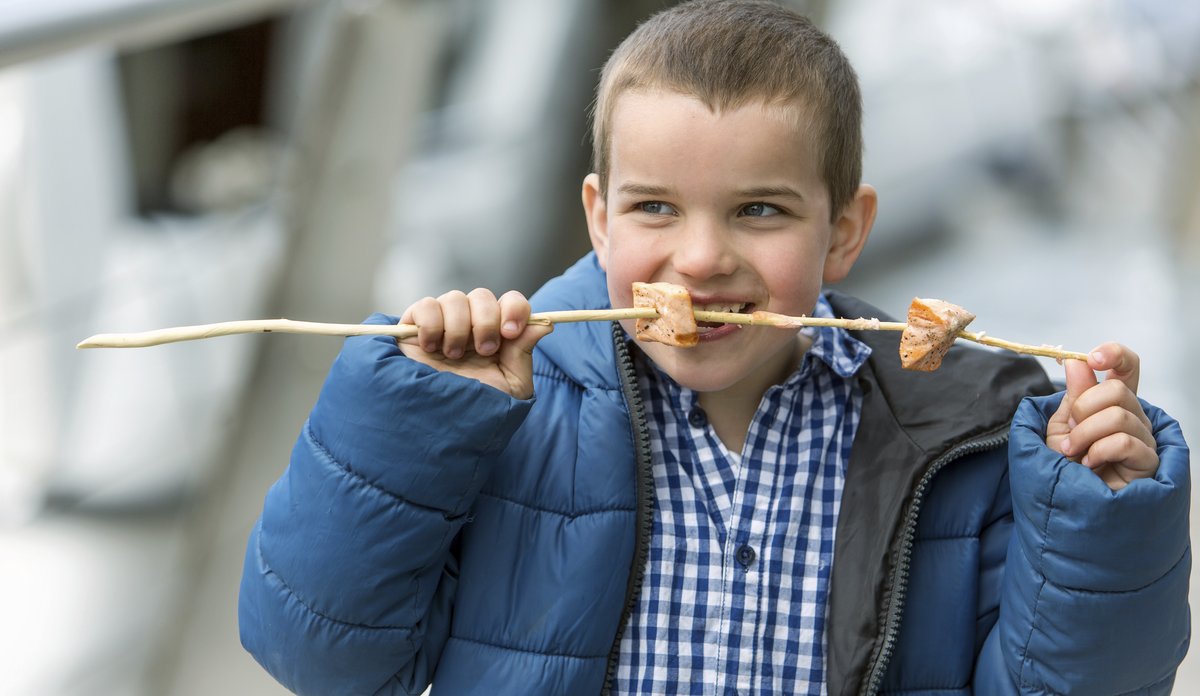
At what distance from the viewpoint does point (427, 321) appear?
126cm

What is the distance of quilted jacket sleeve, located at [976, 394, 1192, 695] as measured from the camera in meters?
1.23

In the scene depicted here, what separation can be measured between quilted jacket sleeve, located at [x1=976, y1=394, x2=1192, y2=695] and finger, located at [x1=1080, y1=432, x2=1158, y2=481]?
0.01 meters

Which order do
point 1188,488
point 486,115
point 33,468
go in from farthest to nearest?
point 486,115 → point 33,468 → point 1188,488

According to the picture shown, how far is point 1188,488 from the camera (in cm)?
125

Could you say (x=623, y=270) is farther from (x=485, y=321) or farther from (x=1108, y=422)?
(x=1108, y=422)

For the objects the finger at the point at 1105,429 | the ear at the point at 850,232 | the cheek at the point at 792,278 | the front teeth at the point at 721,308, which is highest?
the ear at the point at 850,232

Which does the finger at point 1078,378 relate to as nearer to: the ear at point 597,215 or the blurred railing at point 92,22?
the ear at point 597,215

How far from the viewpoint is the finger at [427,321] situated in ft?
4.14

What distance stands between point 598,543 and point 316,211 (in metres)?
1.94

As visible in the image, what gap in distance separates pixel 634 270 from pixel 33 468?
2428 mm

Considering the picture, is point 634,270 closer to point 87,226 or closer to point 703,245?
point 703,245

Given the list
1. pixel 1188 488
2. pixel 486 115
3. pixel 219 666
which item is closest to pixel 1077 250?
pixel 486 115

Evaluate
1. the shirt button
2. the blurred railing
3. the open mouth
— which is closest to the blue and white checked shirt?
the shirt button

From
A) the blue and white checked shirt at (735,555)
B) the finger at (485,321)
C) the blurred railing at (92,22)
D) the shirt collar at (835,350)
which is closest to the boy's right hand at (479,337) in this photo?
the finger at (485,321)
